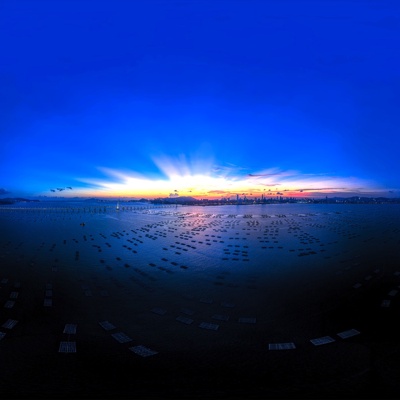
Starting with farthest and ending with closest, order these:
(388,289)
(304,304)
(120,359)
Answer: (388,289) → (304,304) → (120,359)

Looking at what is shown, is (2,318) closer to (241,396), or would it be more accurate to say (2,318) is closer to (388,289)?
(241,396)

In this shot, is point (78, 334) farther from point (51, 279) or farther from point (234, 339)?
point (51, 279)

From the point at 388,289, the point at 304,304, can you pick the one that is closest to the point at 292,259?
the point at 388,289

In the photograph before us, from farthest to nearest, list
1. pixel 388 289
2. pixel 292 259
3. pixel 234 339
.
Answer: pixel 292 259, pixel 388 289, pixel 234 339

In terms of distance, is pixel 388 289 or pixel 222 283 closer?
pixel 388 289

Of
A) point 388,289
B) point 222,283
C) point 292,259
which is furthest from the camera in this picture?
point 292,259

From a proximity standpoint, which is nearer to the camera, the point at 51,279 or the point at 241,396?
the point at 241,396

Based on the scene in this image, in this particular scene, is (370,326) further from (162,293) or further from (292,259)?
(292,259)

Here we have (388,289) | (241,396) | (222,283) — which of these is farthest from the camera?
(222,283)

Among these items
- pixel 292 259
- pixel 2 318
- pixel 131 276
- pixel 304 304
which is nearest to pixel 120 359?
pixel 2 318
